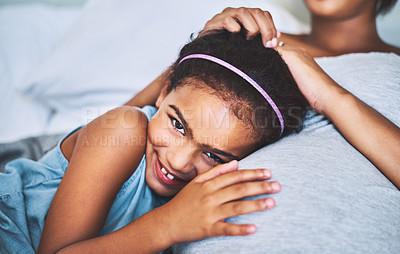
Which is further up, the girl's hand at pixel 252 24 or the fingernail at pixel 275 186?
the girl's hand at pixel 252 24

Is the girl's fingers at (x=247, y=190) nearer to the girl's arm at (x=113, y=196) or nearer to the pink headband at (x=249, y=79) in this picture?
the girl's arm at (x=113, y=196)

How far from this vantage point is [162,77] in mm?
1075

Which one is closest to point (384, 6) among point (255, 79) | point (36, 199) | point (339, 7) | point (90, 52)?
point (339, 7)

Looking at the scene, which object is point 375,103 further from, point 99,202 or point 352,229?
point 99,202

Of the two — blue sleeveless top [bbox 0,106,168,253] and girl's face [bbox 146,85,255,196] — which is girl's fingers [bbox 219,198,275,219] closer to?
girl's face [bbox 146,85,255,196]

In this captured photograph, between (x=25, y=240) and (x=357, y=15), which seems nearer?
(x=25, y=240)

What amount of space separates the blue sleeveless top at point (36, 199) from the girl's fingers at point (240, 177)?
1.06 ft

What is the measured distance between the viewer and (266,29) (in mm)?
793

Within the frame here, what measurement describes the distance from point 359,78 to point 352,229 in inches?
17.2

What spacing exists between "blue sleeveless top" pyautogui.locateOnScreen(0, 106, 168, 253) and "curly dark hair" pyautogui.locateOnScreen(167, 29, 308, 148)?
23 centimetres

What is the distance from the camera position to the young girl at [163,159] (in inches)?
22.9

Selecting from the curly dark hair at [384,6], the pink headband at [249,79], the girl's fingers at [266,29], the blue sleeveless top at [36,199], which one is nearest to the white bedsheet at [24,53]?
the blue sleeveless top at [36,199]

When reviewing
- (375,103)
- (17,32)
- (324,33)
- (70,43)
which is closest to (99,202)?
(375,103)

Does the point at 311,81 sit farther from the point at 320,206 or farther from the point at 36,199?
the point at 36,199
